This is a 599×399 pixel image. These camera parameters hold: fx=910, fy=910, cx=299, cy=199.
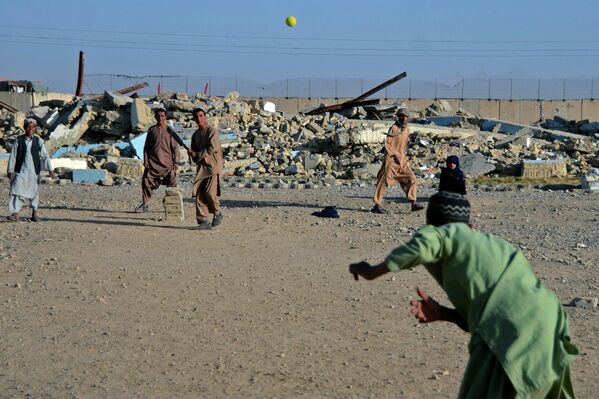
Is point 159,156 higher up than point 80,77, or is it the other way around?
point 80,77

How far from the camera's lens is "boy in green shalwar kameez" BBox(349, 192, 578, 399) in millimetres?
3354

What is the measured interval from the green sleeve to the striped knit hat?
0.25m

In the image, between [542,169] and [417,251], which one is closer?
[417,251]

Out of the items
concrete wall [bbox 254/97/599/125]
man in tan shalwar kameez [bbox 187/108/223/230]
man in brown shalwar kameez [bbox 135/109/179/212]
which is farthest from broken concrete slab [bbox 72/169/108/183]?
concrete wall [bbox 254/97/599/125]

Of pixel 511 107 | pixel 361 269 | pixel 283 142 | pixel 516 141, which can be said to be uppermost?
pixel 511 107

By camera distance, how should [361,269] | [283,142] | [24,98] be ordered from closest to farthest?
[361,269] < [283,142] < [24,98]

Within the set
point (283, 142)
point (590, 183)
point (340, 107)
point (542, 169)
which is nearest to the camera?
point (590, 183)

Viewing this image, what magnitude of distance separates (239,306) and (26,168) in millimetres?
5671

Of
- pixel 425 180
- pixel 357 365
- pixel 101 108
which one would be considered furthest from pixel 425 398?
pixel 101 108

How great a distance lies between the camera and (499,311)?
134 inches

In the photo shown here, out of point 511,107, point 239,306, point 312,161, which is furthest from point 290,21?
point 511,107

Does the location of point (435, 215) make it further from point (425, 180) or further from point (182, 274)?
point (425, 180)

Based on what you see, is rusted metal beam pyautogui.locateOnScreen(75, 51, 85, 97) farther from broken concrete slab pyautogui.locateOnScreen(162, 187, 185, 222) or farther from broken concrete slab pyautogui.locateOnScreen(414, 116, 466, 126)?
broken concrete slab pyautogui.locateOnScreen(162, 187, 185, 222)

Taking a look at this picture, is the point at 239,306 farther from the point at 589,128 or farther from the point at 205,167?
the point at 589,128
